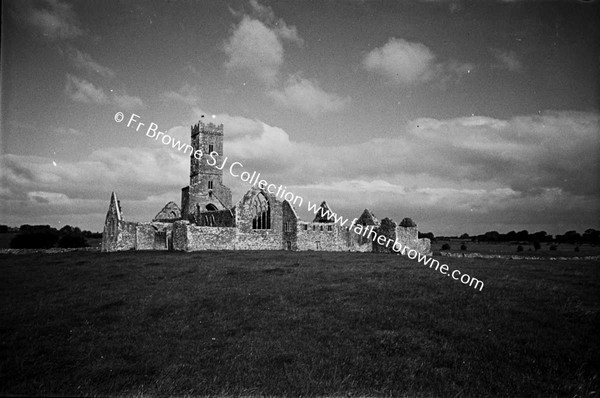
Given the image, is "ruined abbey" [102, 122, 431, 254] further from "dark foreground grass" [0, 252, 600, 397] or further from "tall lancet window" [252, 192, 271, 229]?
"dark foreground grass" [0, 252, 600, 397]

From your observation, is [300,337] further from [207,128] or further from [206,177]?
[207,128]

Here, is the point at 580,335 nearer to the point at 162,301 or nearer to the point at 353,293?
the point at 353,293

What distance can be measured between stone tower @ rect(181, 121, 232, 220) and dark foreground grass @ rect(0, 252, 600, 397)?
131 ft

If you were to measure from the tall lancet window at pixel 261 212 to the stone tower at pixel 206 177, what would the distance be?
15063mm

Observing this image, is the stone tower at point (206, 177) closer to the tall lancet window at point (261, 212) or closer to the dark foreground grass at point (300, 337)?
the tall lancet window at point (261, 212)

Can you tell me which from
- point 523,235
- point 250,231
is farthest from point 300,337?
point 523,235

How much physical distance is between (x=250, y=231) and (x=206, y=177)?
21.1m

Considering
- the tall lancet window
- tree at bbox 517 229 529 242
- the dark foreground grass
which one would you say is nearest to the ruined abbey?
the tall lancet window

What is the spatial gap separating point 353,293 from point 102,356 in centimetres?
959

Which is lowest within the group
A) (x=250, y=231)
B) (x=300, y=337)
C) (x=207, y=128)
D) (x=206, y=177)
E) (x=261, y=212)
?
(x=300, y=337)

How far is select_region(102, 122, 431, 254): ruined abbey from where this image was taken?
38625 millimetres

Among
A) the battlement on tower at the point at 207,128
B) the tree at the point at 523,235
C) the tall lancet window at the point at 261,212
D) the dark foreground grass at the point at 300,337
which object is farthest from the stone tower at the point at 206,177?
the tree at the point at 523,235

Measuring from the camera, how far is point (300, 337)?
11508mm

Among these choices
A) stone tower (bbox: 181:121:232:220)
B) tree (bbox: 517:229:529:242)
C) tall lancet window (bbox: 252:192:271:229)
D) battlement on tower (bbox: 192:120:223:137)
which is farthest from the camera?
tree (bbox: 517:229:529:242)
